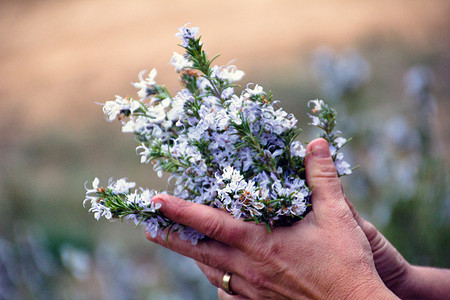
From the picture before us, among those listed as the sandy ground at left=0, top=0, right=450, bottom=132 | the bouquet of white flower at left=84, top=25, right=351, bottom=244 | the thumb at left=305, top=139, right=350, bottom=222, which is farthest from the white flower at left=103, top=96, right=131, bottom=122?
the sandy ground at left=0, top=0, right=450, bottom=132

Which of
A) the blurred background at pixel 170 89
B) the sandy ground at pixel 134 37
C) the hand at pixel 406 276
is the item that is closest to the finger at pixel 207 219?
the hand at pixel 406 276

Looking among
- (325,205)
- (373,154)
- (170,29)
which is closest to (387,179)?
(373,154)

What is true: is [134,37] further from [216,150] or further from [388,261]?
[388,261]

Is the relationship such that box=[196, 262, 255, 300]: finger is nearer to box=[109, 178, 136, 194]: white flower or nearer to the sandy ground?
box=[109, 178, 136, 194]: white flower

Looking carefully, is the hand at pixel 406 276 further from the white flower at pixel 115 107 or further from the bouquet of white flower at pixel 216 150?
the white flower at pixel 115 107

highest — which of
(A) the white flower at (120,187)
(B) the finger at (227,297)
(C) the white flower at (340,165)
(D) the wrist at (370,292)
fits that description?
(C) the white flower at (340,165)

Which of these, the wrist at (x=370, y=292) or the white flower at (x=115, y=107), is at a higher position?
the white flower at (x=115, y=107)

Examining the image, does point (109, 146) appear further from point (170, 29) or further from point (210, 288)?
point (210, 288)

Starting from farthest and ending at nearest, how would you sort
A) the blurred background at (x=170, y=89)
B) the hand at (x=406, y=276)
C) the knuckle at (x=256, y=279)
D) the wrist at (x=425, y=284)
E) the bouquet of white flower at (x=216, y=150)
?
1. the blurred background at (x=170, y=89)
2. the wrist at (x=425, y=284)
3. the hand at (x=406, y=276)
4. the knuckle at (x=256, y=279)
5. the bouquet of white flower at (x=216, y=150)
